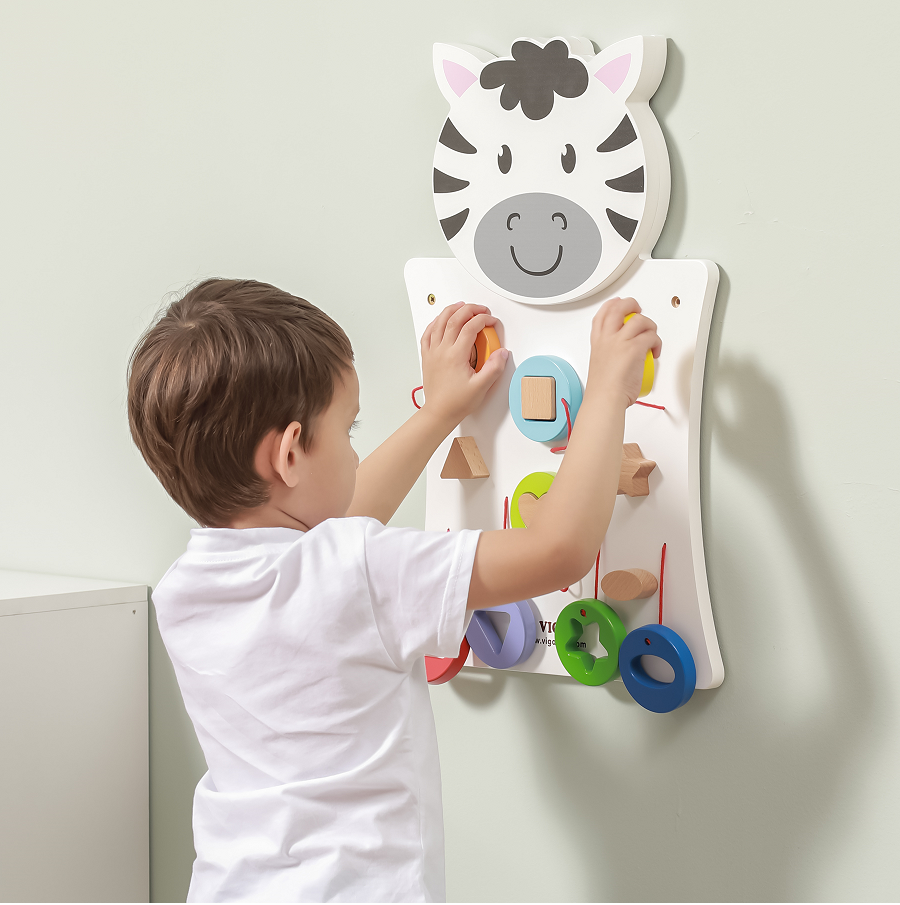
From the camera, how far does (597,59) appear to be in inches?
28.6

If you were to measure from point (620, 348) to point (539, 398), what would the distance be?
0.31ft

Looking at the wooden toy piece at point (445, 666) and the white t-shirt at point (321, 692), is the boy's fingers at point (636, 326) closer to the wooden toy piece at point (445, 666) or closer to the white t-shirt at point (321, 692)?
the white t-shirt at point (321, 692)

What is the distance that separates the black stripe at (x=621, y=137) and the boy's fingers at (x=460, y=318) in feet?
0.54

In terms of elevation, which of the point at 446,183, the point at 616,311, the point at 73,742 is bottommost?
the point at 73,742

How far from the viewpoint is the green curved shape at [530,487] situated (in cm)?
77

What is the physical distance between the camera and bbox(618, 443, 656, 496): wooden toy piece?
73 centimetres

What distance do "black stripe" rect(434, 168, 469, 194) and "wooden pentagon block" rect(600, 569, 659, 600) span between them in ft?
1.12

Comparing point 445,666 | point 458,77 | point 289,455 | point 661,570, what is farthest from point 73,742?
point 458,77

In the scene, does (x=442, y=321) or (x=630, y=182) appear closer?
(x=630, y=182)

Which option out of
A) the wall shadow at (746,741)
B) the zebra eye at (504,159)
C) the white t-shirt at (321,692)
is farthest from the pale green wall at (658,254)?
the white t-shirt at (321,692)

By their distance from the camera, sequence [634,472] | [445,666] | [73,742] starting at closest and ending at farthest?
[634,472] < [445,666] < [73,742]

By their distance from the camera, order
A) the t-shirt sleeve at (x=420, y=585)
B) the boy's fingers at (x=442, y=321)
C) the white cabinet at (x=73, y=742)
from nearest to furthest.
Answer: the t-shirt sleeve at (x=420, y=585)
the boy's fingers at (x=442, y=321)
the white cabinet at (x=73, y=742)

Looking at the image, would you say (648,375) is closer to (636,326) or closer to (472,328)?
(636,326)

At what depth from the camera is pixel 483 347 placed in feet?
2.68
